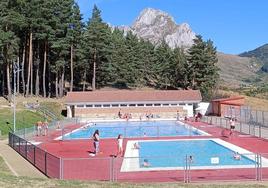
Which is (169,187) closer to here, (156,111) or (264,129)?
(264,129)

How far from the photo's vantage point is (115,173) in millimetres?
19828

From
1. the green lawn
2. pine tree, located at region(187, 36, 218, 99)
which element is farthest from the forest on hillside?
the green lawn

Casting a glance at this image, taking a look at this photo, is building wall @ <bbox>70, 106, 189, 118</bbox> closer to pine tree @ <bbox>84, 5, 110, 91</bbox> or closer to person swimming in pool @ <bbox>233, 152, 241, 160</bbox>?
pine tree @ <bbox>84, 5, 110, 91</bbox>

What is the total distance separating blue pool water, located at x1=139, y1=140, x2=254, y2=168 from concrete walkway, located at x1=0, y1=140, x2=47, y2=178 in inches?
196

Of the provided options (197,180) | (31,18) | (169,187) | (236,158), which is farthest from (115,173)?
(31,18)

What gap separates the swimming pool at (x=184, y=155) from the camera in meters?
21.0

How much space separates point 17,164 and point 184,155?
358 inches

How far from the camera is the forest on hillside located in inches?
2484

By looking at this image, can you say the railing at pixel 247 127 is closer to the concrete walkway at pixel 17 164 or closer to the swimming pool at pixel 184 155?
the swimming pool at pixel 184 155

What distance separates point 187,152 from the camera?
31.6 meters

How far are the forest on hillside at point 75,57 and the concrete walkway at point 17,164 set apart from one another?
714 inches

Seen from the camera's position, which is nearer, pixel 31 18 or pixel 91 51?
pixel 31 18

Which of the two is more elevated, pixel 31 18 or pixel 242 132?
pixel 31 18

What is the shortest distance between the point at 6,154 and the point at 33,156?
5032 mm
